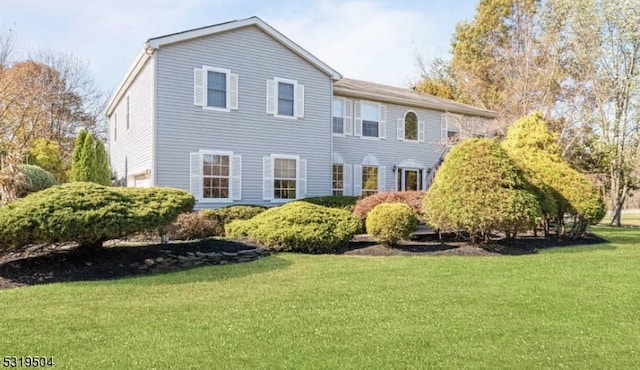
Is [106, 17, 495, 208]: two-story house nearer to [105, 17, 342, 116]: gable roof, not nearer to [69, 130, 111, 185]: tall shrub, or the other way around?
[105, 17, 342, 116]: gable roof

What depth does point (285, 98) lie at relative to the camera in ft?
52.0

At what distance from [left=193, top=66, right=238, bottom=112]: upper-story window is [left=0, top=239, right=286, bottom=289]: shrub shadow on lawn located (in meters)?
6.43

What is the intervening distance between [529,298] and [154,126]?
1132cm

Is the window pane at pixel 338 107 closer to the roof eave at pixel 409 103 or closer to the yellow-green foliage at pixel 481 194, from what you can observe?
the roof eave at pixel 409 103

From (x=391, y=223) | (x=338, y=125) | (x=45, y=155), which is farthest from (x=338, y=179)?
(x=45, y=155)

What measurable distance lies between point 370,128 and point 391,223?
9.58 m

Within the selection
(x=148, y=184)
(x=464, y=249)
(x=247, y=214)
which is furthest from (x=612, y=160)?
(x=148, y=184)

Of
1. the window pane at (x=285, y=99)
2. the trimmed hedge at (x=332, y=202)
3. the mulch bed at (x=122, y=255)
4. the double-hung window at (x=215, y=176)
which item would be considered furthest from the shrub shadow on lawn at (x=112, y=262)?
the window pane at (x=285, y=99)

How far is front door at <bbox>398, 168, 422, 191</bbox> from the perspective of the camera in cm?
1995

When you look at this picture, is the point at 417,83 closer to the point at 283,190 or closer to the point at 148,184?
the point at 283,190

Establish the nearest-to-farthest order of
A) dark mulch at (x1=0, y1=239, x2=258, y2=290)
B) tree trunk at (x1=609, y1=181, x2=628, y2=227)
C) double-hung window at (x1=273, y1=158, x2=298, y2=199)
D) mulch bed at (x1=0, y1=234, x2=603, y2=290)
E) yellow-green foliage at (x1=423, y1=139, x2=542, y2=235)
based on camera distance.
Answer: dark mulch at (x1=0, y1=239, x2=258, y2=290) < mulch bed at (x1=0, y1=234, x2=603, y2=290) < yellow-green foliage at (x1=423, y1=139, x2=542, y2=235) < double-hung window at (x1=273, y1=158, x2=298, y2=199) < tree trunk at (x1=609, y1=181, x2=628, y2=227)

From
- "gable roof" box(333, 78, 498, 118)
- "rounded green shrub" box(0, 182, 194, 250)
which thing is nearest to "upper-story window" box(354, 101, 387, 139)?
"gable roof" box(333, 78, 498, 118)

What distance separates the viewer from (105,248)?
8594mm

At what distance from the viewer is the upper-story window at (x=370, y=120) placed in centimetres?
1853
